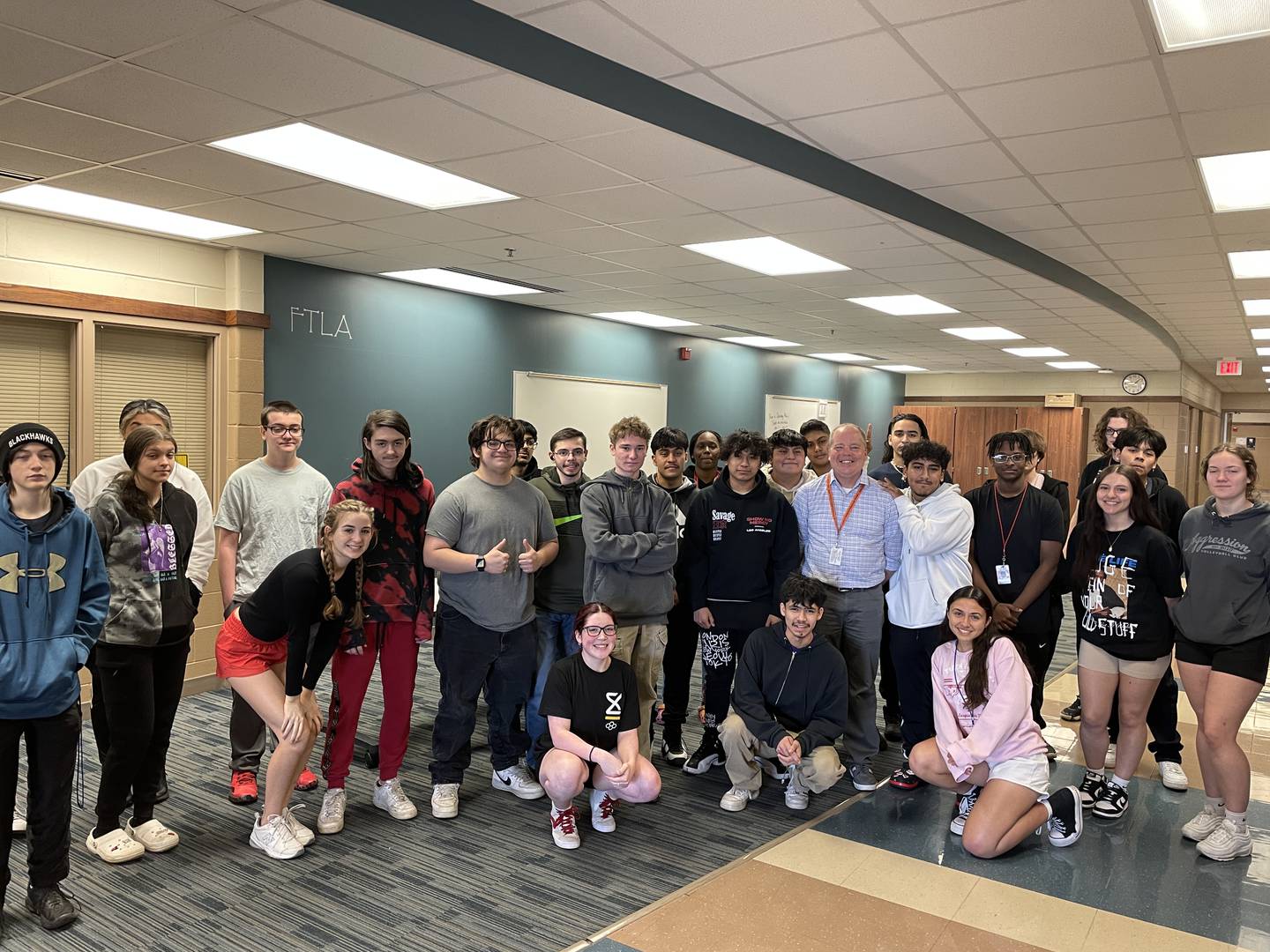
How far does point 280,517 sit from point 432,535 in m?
0.78

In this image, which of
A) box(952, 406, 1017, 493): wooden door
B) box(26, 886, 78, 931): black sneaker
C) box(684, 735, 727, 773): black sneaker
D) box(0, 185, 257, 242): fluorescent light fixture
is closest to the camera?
box(26, 886, 78, 931): black sneaker

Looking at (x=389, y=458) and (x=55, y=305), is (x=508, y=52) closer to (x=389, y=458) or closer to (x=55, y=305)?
(x=389, y=458)

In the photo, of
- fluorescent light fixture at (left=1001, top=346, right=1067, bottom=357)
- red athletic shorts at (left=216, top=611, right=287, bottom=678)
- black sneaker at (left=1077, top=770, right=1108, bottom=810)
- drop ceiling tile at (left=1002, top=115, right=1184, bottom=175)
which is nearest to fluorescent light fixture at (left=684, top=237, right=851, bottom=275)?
drop ceiling tile at (left=1002, top=115, right=1184, bottom=175)

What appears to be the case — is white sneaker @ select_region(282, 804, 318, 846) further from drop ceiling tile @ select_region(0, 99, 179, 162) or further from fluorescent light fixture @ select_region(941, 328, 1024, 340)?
fluorescent light fixture @ select_region(941, 328, 1024, 340)

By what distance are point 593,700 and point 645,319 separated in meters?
5.78

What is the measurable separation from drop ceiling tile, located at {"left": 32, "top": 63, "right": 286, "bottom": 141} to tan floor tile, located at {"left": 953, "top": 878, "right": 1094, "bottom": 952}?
3.52m

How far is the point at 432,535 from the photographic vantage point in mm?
3479

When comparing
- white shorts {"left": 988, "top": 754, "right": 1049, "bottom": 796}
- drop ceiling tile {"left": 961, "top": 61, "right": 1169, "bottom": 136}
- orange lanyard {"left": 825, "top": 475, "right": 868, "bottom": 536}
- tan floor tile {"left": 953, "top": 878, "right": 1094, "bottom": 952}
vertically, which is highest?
drop ceiling tile {"left": 961, "top": 61, "right": 1169, "bottom": 136}

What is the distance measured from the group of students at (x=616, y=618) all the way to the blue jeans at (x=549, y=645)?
1 cm

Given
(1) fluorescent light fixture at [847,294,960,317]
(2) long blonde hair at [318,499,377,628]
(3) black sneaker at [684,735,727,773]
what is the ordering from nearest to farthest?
(2) long blonde hair at [318,499,377,628] → (3) black sneaker at [684,735,727,773] → (1) fluorescent light fixture at [847,294,960,317]

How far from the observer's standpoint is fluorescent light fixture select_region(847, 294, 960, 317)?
23.6 ft

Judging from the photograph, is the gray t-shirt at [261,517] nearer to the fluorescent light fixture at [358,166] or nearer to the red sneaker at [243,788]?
the red sneaker at [243,788]

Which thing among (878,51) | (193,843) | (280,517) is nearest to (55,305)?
(280,517)

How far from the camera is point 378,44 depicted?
254 centimetres
